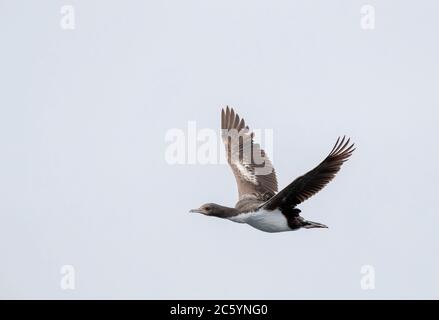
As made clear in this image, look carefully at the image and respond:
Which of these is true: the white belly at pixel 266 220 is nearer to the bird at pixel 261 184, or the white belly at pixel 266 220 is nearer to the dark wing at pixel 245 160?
the bird at pixel 261 184

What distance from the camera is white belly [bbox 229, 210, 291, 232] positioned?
24953 millimetres

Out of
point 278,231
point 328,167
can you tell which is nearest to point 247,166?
point 278,231

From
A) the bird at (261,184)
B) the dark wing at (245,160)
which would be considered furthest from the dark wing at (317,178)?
the dark wing at (245,160)

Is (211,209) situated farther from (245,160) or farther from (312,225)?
(245,160)

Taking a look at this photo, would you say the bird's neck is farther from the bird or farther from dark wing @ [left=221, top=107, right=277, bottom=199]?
dark wing @ [left=221, top=107, right=277, bottom=199]

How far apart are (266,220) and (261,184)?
10.9 ft

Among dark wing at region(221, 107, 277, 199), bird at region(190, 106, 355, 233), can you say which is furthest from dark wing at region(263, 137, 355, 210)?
dark wing at region(221, 107, 277, 199)

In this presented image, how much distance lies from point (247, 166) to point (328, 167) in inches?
222

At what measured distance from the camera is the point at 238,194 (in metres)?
28.0

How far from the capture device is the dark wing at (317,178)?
2322 cm

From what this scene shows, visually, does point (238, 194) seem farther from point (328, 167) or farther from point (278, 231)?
point (328, 167)

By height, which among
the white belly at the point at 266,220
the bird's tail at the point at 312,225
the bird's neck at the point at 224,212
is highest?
the bird's neck at the point at 224,212

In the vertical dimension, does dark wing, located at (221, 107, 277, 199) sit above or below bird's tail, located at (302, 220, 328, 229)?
above

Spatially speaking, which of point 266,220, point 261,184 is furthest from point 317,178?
point 261,184
